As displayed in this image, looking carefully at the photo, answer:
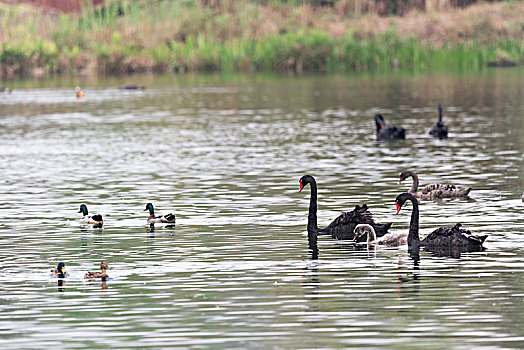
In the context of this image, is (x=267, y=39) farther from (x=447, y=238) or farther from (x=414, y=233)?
(x=447, y=238)

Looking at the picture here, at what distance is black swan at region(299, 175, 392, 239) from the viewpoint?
21688 mm

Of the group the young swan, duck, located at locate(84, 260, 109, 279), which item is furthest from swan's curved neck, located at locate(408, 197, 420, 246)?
duck, located at locate(84, 260, 109, 279)

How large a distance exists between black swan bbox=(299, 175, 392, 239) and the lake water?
459 millimetres

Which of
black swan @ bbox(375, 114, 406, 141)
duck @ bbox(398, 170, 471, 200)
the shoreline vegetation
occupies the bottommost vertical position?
duck @ bbox(398, 170, 471, 200)

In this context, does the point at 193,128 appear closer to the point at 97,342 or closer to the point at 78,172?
the point at 78,172

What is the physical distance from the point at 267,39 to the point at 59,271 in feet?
233

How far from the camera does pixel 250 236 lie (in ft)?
72.2

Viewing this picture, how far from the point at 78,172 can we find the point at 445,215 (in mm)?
13465

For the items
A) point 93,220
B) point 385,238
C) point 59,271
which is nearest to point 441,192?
point 385,238

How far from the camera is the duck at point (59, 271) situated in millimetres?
18188

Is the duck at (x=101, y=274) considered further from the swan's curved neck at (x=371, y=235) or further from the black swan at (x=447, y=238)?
the black swan at (x=447, y=238)

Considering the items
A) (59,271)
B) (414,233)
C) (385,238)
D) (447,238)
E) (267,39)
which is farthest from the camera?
(267,39)

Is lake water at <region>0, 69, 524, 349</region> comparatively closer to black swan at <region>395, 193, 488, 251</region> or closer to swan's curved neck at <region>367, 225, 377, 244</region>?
black swan at <region>395, 193, 488, 251</region>

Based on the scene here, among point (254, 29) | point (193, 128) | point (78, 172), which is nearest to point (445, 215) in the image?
point (78, 172)
